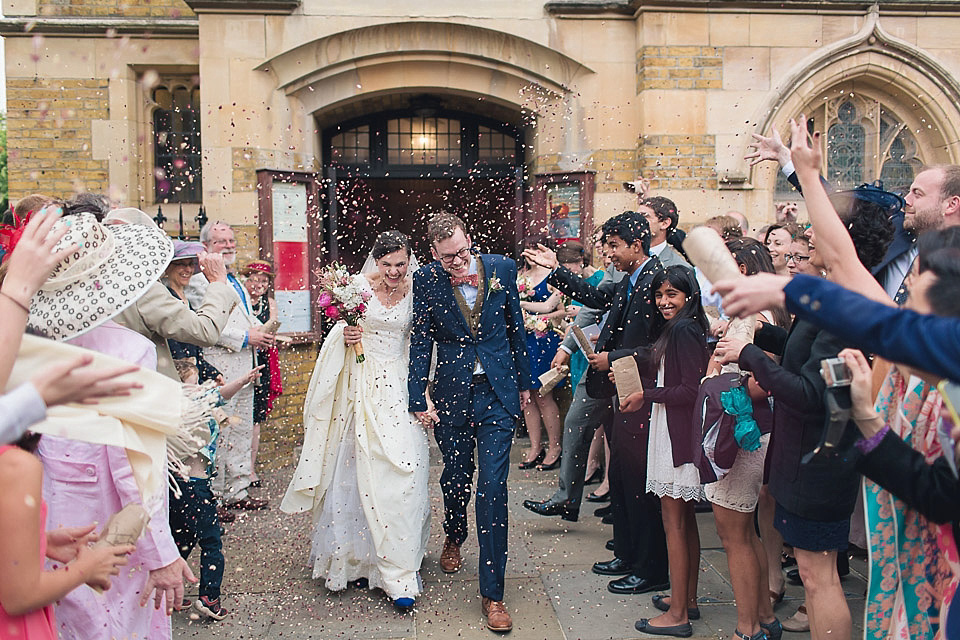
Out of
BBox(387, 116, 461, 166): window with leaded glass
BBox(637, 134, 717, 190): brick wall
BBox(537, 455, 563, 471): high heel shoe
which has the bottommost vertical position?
BBox(537, 455, 563, 471): high heel shoe

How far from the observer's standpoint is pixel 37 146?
30.7 feet

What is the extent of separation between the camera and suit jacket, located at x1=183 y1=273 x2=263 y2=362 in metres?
6.06

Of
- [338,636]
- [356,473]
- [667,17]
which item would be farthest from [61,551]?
[667,17]

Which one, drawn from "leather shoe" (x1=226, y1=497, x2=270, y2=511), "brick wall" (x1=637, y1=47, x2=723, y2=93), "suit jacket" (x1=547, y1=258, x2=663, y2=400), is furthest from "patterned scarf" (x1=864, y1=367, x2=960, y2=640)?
"brick wall" (x1=637, y1=47, x2=723, y2=93)

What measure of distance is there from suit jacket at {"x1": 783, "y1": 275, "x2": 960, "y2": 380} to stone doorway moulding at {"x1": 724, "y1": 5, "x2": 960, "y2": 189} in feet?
24.6

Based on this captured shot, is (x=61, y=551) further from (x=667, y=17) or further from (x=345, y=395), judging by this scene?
(x=667, y=17)

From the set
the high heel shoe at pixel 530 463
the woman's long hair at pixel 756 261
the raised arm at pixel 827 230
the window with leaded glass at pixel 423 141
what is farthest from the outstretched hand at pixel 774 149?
the window with leaded glass at pixel 423 141

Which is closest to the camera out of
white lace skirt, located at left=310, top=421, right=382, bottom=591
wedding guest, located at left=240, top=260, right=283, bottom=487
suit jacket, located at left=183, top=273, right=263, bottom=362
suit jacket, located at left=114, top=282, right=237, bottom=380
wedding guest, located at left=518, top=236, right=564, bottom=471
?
suit jacket, located at left=114, top=282, right=237, bottom=380

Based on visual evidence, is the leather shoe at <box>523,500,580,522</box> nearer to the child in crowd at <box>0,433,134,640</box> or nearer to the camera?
the camera

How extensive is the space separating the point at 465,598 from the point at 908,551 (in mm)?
2809

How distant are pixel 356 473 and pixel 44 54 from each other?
756 centimetres

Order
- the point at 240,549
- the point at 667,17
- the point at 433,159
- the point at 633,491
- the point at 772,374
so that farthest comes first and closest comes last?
the point at 433,159
the point at 667,17
the point at 240,549
the point at 633,491
the point at 772,374

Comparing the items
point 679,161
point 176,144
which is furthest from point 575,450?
point 176,144

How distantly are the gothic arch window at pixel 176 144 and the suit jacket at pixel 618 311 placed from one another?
6576 mm
